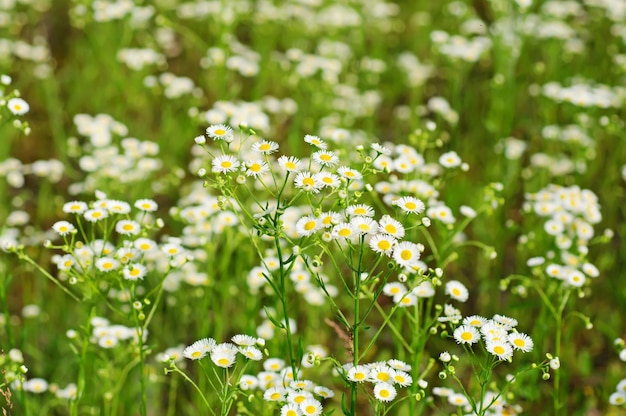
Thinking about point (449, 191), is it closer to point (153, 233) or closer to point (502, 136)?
point (502, 136)

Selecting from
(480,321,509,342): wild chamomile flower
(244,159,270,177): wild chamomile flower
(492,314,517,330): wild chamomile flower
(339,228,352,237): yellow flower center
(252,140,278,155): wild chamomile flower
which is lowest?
(480,321,509,342): wild chamomile flower

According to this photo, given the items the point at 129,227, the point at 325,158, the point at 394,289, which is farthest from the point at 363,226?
the point at 129,227

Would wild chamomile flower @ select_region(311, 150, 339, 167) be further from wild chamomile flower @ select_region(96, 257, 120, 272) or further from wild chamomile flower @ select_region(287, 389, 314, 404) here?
wild chamomile flower @ select_region(96, 257, 120, 272)

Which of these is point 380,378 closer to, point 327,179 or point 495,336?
point 495,336

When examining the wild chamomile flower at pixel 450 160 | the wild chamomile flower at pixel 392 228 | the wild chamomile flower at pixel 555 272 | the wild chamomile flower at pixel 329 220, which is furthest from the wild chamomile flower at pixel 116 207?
the wild chamomile flower at pixel 555 272

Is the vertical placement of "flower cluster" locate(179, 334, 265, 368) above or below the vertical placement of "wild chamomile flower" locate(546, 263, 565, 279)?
below

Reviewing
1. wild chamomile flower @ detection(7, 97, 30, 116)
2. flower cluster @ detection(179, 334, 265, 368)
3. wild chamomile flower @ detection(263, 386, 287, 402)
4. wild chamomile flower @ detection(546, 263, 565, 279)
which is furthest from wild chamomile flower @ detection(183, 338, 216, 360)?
wild chamomile flower @ detection(546, 263, 565, 279)

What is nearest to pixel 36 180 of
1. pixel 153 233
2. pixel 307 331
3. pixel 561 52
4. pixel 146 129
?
pixel 146 129
